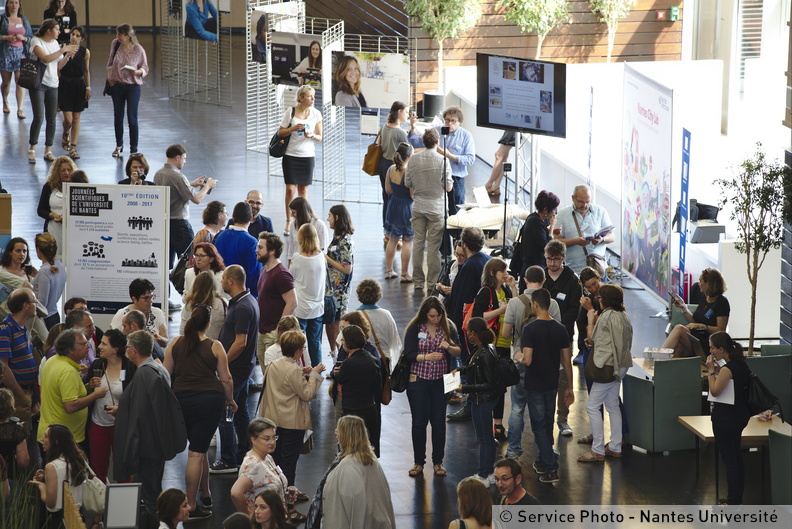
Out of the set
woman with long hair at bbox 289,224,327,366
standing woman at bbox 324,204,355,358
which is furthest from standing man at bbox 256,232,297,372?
standing woman at bbox 324,204,355,358

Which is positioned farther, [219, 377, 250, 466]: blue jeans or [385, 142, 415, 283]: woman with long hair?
[385, 142, 415, 283]: woman with long hair

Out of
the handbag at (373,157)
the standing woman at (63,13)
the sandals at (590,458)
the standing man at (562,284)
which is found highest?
the standing woman at (63,13)

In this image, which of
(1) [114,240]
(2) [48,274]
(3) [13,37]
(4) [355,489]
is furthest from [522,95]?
(3) [13,37]

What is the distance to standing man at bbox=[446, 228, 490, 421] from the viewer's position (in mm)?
8508

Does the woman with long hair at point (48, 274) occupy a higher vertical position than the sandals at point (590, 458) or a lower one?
higher

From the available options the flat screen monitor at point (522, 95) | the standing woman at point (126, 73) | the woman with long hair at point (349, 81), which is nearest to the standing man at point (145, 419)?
the flat screen monitor at point (522, 95)

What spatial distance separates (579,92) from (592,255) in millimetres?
7640

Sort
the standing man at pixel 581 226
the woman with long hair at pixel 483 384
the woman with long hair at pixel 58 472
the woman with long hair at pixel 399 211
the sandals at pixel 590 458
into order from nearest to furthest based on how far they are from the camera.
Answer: the woman with long hair at pixel 58 472, the woman with long hair at pixel 483 384, the sandals at pixel 590 458, the standing man at pixel 581 226, the woman with long hair at pixel 399 211

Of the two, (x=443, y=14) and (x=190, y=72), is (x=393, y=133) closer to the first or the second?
(x=443, y=14)

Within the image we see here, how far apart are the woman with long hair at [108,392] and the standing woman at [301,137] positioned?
6.08 m

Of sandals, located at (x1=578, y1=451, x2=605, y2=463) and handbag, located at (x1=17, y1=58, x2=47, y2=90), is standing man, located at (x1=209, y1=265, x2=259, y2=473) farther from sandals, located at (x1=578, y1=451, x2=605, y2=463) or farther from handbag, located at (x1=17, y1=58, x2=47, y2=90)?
handbag, located at (x1=17, y1=58, x2=47, y2=90)

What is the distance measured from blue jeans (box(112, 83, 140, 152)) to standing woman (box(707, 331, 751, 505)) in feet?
33.6

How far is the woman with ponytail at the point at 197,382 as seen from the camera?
651 cm

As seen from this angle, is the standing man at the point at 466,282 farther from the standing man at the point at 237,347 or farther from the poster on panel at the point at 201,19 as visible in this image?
the poster on panel at the point at 201,19
